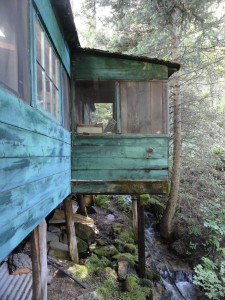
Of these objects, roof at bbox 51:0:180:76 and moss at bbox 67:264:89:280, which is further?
moss at bbox 67:264:89:280

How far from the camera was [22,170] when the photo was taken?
203 centimetres

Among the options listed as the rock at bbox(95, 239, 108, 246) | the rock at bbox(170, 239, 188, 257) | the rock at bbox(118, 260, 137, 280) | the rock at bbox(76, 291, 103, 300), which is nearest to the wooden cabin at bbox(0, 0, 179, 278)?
the rock at bbox(76, 291, 103, 300)

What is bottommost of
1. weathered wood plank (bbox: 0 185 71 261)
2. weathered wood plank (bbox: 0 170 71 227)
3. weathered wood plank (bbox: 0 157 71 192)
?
weathered wood plank (bbox: 0 185 71 261)

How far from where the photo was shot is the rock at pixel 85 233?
7526 mm

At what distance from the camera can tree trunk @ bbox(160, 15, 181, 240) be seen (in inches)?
336

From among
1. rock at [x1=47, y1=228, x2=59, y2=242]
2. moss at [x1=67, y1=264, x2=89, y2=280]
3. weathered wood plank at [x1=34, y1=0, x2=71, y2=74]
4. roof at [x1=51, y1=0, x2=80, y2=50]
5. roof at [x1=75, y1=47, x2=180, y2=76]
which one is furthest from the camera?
rock at [x1=47, y1=228, x2=59, y2=242]

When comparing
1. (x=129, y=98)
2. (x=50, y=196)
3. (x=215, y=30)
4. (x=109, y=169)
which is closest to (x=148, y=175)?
(x=109, y=169)

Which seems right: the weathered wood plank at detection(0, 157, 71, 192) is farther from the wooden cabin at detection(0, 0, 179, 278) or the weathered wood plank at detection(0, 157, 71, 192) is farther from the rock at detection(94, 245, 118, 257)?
the rock at detection(94, 245, 118, 257)

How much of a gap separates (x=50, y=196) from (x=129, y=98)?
2.89 m

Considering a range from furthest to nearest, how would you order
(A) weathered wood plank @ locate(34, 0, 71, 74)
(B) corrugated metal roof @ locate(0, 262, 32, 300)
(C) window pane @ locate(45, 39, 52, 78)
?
(B) corrugated metal roof @ locate(0, 262, 32, 300) < (C) window pane @ locate(45, 39, 52, 78) < (A) weathered wood plank @ locate(34, 0, 71, 74)

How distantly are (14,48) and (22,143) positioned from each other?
0.85 m

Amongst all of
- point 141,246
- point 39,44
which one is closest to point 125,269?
point 141,246

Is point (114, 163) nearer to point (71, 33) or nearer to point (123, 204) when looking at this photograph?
point (71, 33)

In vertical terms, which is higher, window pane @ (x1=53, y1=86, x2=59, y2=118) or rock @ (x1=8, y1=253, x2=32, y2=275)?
window pane @ (x1=53, y1=86, x2=59, y2=118)
